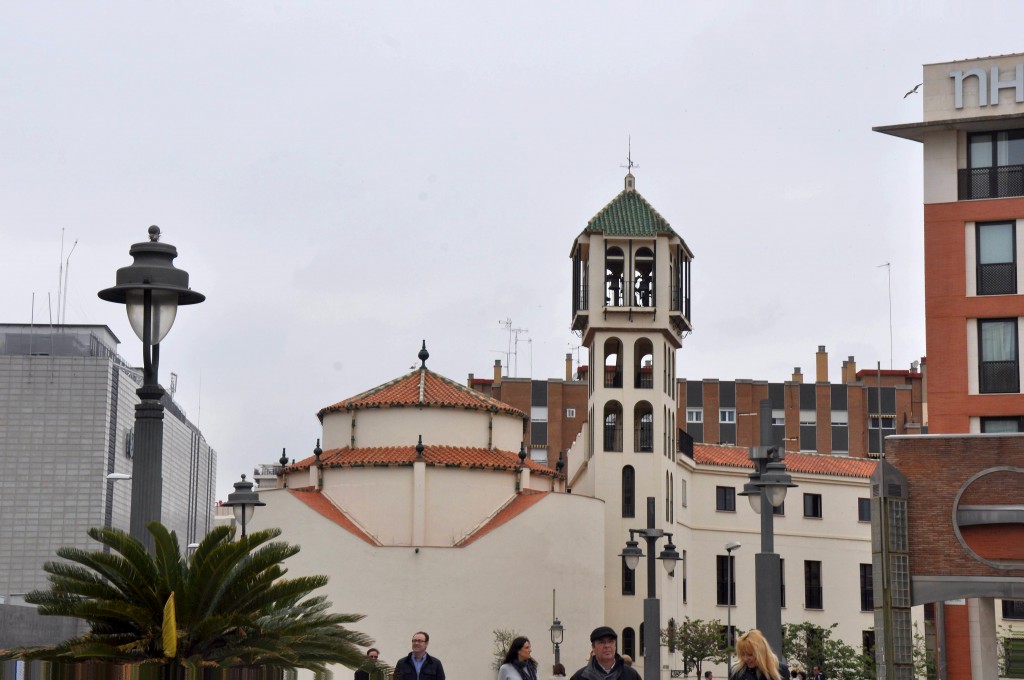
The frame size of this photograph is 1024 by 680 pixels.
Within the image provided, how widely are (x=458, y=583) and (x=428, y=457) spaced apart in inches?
180

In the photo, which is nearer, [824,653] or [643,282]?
[824,653]

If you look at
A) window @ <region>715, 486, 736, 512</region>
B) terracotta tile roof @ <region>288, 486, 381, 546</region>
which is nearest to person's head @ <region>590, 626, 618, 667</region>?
terracotta tile roof @ <region>288, 486, 381, 546</region>

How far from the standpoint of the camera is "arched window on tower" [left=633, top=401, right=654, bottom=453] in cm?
5916

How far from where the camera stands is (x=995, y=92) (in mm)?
38844

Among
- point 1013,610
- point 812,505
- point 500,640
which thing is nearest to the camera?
point 500,640

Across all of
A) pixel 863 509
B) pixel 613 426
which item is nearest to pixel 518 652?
pixel 613 426

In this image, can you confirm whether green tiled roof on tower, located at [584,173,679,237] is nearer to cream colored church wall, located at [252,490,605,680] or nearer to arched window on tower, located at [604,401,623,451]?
arched window on tower, located at [604,401,623,451]

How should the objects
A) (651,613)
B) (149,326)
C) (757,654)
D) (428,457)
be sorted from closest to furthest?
(757,654)
(149,326)
(651,613)
(428,457)

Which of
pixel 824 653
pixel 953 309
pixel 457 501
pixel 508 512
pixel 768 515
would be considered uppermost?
pixel 953 309

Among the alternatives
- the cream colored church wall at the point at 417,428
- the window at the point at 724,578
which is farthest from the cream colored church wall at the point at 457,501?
the window at the point at 724,578

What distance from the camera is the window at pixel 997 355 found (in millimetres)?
38500

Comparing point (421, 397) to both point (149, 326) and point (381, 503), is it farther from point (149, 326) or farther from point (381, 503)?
point (149, 326)

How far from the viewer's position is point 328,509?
51.0m

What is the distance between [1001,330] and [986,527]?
6.26m
